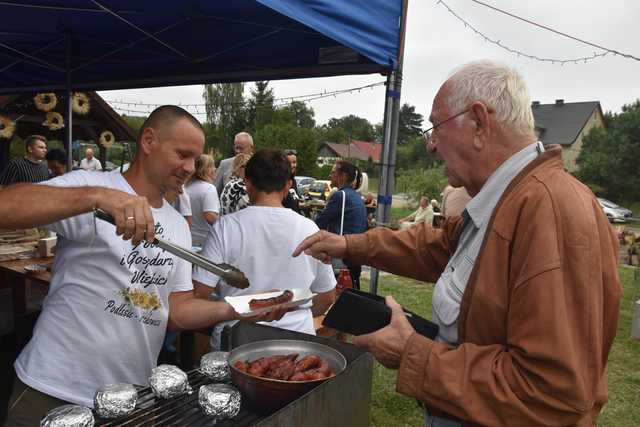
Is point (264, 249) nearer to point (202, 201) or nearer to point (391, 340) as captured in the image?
point (391, 340)

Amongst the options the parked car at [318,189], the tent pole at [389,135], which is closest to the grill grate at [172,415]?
the tent pole at [389,135]

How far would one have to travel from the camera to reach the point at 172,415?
64.6 inches

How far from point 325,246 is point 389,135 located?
5.84ft

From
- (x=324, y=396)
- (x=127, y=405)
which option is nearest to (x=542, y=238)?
(x=324, y=396)

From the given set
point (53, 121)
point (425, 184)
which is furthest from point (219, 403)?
point (425, 184)

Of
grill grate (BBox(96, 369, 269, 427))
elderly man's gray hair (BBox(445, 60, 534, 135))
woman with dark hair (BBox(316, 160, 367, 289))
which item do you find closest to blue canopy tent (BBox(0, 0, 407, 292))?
elderly man's gray hair (BBox(445, 60, 534, 135))

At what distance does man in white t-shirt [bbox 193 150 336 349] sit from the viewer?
269 cm

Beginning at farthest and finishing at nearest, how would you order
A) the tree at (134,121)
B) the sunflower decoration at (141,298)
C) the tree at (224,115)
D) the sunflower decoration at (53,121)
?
the tree at (224,115) → the tree at (134,121) → the sunflower decoration at (53,121) → the sunflower decoration at (141,298)

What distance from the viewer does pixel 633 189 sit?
32.5m

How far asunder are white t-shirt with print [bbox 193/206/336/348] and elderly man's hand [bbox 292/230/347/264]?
0.31 metres

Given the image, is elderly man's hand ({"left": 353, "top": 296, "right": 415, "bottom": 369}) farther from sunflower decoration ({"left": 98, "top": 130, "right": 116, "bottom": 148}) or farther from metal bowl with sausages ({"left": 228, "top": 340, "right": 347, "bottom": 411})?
sunflower decoration ({"left": 98, "top": 130, "right": 116, "bottom": 148})

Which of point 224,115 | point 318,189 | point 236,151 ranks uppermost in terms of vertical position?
point 224,115

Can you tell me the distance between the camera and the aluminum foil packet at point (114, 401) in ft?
5.05

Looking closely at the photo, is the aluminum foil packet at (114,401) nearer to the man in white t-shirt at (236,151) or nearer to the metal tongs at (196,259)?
the metal tongs at (196,259)
